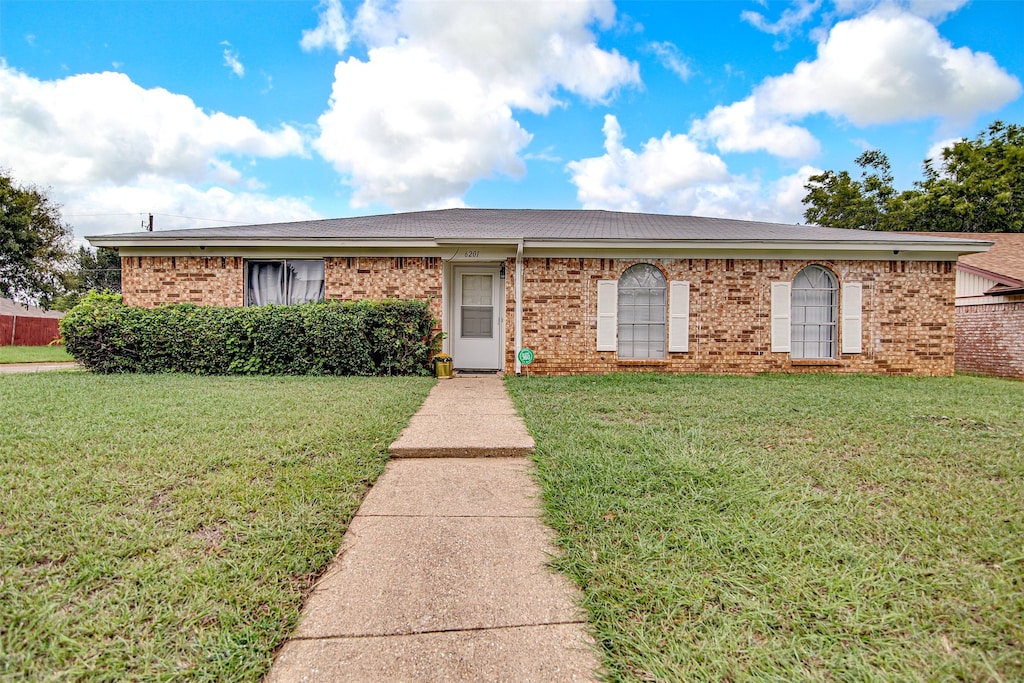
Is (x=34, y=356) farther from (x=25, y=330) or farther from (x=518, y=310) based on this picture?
(x=518, y=310)

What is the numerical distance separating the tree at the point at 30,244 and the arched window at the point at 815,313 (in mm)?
30994

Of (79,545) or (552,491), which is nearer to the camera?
(79,545)

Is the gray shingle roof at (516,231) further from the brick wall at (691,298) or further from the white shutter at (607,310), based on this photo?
the white shutter at (607,310)

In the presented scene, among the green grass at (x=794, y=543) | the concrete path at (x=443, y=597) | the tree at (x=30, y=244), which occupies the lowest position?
the concrete path at (x=443, y=597)

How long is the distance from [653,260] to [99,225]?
33927 millimetres

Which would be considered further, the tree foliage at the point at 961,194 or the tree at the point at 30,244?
the tree at the point at 30,244

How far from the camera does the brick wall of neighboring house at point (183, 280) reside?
336 inches

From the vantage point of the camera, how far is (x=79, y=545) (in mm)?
2102

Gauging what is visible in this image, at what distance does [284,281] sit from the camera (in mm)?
8805

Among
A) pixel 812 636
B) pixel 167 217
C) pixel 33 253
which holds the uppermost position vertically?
pixel 167 217

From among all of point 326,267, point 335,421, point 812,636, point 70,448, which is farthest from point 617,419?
point 326,267

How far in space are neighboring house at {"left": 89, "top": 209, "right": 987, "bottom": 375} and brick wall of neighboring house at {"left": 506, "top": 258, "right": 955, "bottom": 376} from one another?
2 centimetres

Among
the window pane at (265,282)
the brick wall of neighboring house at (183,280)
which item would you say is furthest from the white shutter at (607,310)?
the brick wall of neighboring house at (183,280)

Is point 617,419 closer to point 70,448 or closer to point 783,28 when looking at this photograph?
point 70,448
